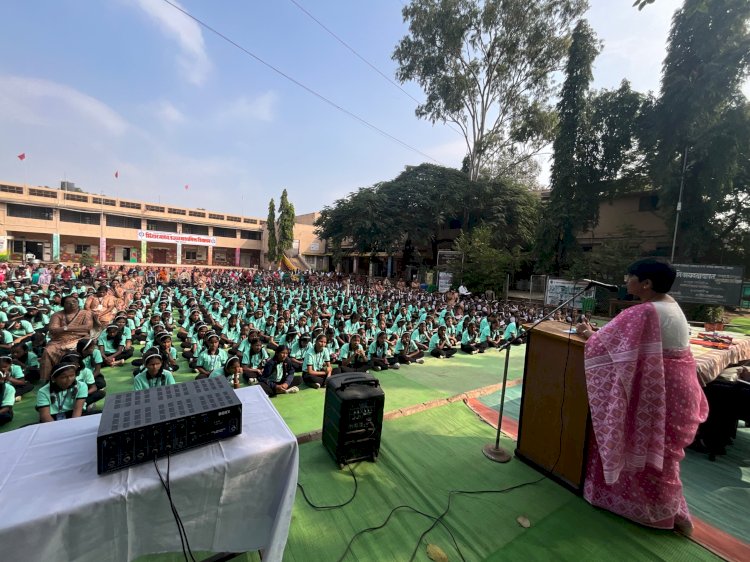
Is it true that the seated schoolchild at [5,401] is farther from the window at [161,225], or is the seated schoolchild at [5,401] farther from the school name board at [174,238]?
the window at [161,225]

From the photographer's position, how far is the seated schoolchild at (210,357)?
6.28 metres

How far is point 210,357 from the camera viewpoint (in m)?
6.43

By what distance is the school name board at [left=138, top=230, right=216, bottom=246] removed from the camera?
34.2m

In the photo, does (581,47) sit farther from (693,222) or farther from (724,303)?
(724,303)

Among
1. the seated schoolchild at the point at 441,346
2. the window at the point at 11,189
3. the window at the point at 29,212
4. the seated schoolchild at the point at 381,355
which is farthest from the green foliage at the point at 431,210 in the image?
the window at the point at 11,189

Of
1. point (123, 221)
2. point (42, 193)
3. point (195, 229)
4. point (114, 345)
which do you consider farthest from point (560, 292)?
point (42, 193)

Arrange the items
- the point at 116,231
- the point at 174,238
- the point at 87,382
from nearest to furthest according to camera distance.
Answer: the point at 87,382
the point at 116,231
the point at 174,238

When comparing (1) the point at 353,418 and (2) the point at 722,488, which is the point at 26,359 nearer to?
(1) the point at 353,418

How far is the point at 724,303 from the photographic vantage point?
12.3m

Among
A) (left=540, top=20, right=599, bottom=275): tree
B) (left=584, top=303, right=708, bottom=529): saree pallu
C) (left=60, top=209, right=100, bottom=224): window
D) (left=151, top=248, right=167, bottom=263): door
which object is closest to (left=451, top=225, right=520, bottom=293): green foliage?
(left=540, top=20, right=599, bottom=275): tree

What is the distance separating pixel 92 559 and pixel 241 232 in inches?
1706

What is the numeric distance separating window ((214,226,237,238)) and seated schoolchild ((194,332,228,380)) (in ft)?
122

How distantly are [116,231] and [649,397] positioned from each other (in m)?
→ 41.1

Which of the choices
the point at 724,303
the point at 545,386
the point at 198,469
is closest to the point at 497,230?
the point at 724,303
